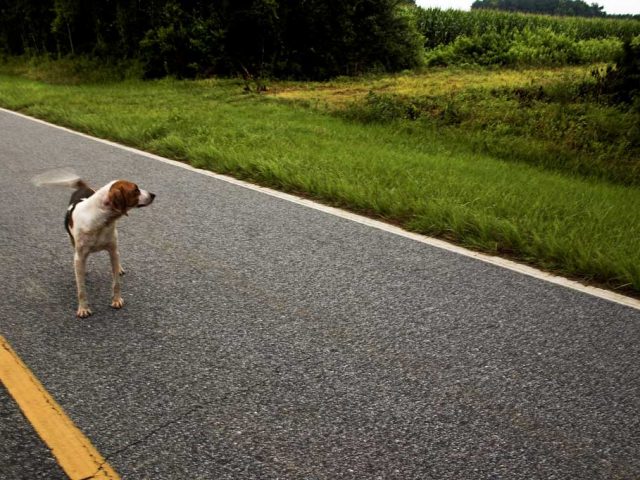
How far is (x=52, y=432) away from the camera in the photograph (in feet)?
8.67

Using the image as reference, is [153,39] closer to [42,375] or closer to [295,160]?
[295,160]

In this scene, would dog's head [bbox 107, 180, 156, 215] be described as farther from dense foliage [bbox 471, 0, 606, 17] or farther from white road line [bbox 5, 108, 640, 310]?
dense foliage [bbox 471, 0, 606, 17]

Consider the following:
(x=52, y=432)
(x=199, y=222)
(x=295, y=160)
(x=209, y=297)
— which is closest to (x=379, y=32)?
(x=295, y=160)

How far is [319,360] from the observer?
3.28 metres

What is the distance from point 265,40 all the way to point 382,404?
20363 millimetres

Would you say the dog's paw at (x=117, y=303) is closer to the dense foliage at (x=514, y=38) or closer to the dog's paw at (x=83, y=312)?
the dog's paw at (x=83, y=312)

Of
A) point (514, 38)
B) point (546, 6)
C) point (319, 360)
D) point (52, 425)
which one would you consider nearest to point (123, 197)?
point (52, 425)

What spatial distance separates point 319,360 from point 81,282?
1652mm

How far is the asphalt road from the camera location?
2537 millimetres

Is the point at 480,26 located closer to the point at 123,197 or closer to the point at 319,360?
the point at 123,197

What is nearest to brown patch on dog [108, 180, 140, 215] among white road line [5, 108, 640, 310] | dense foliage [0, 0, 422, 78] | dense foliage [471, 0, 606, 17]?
white road line [5, 108, 640, 310]

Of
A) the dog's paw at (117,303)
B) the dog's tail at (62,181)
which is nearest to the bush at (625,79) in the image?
the dog's tail at (62,181)

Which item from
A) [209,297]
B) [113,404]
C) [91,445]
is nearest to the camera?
[91,445]

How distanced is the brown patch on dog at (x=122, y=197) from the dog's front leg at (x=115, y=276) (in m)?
0.36
